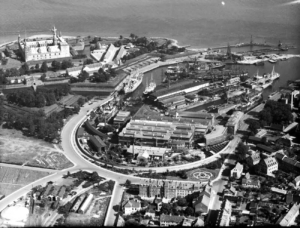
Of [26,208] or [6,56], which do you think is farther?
[6,56]

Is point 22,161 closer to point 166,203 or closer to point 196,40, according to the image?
point 166,203

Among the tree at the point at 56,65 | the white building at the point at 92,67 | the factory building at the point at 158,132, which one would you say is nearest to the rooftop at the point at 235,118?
the factory building at the point at 158,132

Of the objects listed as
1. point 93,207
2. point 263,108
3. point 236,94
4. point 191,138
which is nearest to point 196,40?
point 236,94

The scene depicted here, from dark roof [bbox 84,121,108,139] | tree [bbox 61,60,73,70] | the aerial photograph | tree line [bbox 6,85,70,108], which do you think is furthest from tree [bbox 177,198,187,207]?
tree [bbox 61,60,73,70]

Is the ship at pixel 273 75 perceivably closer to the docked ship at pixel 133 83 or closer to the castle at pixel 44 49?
the docked ship at pixel 133 83

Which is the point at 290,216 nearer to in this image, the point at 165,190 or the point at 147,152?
the point at 165,190

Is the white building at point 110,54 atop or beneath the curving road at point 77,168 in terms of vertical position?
atop

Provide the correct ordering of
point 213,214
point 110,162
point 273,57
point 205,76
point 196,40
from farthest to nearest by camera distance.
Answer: point 196,40, point 273,57, point 205,76, point 110,162, point 213,214
